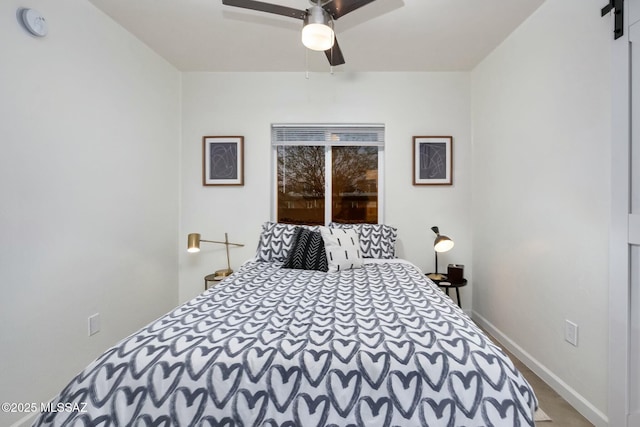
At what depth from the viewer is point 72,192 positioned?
6.07 feet

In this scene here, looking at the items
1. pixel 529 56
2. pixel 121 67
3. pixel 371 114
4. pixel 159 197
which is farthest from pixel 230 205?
pixel 529 56

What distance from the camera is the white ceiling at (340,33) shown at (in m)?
2.00

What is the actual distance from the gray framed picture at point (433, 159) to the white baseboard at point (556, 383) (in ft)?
4.82

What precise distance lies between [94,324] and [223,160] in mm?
1759

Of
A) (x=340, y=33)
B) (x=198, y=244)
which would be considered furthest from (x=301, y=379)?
(x=340, y=33)

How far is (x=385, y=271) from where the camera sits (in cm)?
215

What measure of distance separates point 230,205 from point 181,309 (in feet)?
5.82

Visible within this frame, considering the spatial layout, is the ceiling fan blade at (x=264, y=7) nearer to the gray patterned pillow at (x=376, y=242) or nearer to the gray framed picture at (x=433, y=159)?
the gray patterned pillow at (x=376, y=242)

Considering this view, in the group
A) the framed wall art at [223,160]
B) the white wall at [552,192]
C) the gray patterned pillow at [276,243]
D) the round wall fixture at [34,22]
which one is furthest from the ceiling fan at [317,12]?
the framed wall art at [223,160]

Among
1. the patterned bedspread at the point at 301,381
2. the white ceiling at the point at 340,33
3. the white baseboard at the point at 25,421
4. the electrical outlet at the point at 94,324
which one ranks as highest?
the white ceiling at the point at 340,33

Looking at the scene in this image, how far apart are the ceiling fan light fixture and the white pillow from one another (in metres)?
1.34

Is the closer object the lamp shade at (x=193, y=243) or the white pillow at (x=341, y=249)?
the white pillow at (x=341, y=249)

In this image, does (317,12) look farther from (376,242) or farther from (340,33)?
(376,242)

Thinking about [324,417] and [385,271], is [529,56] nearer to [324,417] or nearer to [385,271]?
[385,271]
